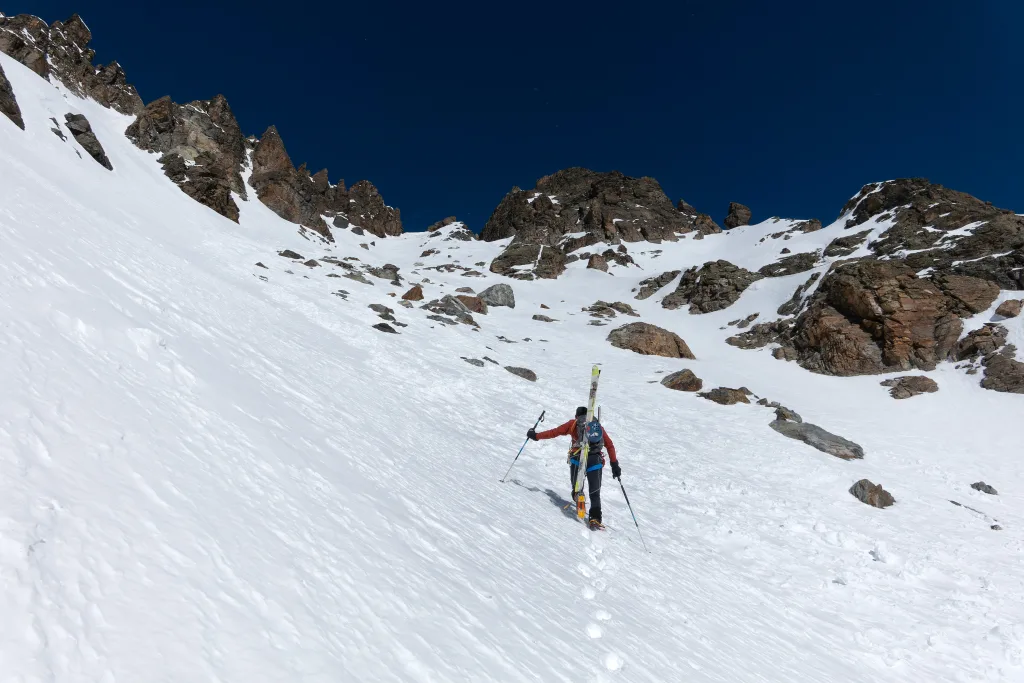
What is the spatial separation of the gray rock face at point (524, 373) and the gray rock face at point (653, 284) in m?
43.7

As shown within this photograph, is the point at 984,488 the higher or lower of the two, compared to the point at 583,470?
higher

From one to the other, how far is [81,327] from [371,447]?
470cm

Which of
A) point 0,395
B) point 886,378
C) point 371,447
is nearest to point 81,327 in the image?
point 0,395

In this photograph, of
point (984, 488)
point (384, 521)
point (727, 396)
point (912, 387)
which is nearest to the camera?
point (384, 521)

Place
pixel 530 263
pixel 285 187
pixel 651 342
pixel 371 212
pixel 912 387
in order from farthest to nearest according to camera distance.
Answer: pixel 371 212
pixel 285 187
pixel 530 263
pixel 651 342
pixel 912 387

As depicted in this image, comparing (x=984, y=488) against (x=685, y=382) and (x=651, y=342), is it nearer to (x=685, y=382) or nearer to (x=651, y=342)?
(x=685, y=382)

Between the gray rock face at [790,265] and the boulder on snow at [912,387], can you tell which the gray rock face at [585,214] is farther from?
the boulder on snow at [912,387]

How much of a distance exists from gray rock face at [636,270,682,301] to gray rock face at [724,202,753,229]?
193ft

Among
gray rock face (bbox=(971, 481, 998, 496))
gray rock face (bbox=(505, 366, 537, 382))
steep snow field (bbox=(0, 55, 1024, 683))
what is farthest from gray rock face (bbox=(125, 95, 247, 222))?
gray rock face (bbox=(971, 481, 998, 496))

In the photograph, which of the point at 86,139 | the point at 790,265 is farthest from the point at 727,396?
the point at 86,139

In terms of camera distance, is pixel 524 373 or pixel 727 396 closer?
pixel 524 373

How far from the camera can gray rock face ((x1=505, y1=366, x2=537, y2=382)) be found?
25.0m

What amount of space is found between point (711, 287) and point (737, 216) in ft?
231

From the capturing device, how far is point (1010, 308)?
1287 inches
